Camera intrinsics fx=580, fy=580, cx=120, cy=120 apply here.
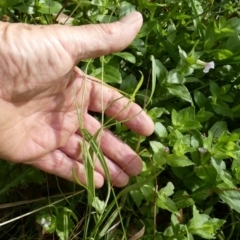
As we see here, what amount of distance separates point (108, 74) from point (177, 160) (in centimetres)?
33

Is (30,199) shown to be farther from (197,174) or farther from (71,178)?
(197,174)

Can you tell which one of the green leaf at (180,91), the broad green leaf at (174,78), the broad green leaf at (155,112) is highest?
the broad green leaf at (174,78)

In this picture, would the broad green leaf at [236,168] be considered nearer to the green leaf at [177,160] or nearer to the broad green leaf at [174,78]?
the green leaf at [177,160]

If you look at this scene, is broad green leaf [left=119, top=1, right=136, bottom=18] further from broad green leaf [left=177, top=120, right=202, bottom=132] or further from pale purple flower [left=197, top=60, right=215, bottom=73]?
broad green leaf [left=177, top=120, right=202, bottom=132]

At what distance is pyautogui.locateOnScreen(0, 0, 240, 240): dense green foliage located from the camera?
5.52 ft

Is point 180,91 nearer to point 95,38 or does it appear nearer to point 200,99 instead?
point 200,99

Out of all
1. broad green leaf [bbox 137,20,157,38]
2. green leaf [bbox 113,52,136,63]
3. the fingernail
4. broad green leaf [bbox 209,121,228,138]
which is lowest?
broad green leaf [bbox 209,121,228,138]

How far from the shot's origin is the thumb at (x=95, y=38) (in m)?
1.53

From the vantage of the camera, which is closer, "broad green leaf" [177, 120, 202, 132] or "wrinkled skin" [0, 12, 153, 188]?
"wrinkled skin" [0, 12, 153, 188]

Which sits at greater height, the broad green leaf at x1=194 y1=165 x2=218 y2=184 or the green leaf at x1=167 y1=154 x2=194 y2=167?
the green leaf at x1=167 y1=154 x2=194 y2=167

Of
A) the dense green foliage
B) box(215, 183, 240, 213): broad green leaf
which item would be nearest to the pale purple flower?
the dense green foliage

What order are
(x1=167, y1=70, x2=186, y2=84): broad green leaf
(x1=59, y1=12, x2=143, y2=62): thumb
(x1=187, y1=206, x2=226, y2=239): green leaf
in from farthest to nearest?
(x1=167, y1=70, x2=186, y2=84): broad green leaf
(x1=187, y1=206, x2=226, y2=239): green leaf
(x1=59, y1=12, x2=143, y2=62): thumb

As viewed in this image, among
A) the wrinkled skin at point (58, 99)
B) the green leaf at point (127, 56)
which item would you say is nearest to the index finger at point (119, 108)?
the wrinkled skin at point (58, 99)

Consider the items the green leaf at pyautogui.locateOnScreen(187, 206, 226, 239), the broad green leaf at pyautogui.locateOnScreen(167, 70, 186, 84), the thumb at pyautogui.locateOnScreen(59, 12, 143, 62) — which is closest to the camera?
the thumb at pyautogui.locateOnScreen(59, 12, 143, 62)
